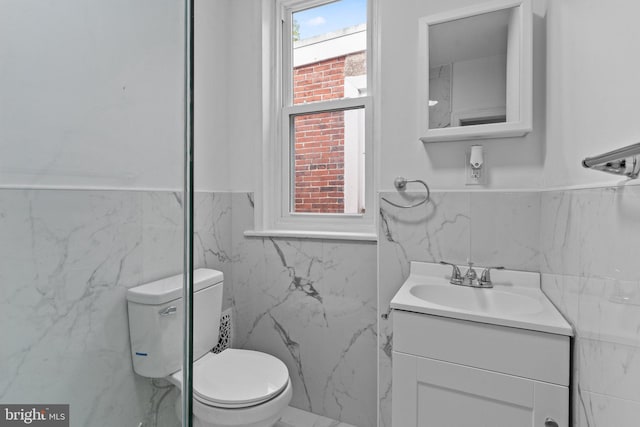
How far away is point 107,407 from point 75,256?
9.6 inches

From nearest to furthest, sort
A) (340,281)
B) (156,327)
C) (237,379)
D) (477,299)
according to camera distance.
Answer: (156,327)
(477,299)
(237,379)
(340,281)

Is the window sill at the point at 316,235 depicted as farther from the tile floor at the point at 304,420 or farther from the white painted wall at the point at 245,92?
the tile floor at the point at 304,420

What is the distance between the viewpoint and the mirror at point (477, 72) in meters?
1.15

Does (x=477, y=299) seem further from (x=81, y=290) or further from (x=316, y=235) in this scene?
(x=81, y=290)

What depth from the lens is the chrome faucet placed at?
1210 mm

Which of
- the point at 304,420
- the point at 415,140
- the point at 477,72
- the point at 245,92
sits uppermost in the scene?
the point at 245,92

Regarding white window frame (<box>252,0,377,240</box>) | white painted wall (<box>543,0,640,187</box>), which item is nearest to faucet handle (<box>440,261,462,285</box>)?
white painted wall (<box>543,0,640,187</box>)

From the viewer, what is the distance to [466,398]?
931 millimetres

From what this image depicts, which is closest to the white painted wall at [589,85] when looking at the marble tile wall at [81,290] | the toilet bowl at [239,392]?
the marble tile wall at [81,290]

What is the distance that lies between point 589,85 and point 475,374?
806mm

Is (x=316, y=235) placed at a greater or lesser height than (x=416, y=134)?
lesser

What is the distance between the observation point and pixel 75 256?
0.46 m

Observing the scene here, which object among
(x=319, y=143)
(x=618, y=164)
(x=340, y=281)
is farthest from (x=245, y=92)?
(x=618, y=164)

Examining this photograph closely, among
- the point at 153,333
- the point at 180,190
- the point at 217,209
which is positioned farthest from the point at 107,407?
the point at 217,209
